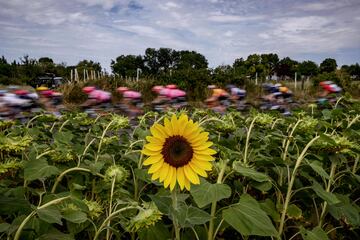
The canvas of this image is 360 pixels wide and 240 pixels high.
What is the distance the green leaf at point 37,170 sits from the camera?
136cm

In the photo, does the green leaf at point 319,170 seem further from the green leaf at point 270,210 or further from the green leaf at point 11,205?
the green leaf at point 11,205

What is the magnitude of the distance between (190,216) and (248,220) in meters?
0.18

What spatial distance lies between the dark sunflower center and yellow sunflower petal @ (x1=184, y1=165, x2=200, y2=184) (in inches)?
0.7

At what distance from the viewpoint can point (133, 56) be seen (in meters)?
65.2

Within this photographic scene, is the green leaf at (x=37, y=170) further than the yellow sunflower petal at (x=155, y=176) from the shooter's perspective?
Yes

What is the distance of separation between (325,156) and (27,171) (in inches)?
49.9

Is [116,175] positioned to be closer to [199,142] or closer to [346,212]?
[199,142]

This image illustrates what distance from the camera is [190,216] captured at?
121 cm

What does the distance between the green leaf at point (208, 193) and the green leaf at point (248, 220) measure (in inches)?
2.5

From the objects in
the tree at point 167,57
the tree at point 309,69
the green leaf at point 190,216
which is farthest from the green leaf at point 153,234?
the tree at point 167,57

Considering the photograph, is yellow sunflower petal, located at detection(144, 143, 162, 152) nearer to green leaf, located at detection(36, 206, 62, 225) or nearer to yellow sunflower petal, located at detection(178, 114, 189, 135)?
yellow sunflower petal, located at detection(178, 114, 189, 135)

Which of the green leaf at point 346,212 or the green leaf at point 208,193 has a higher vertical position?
the green leaf at point 208,193

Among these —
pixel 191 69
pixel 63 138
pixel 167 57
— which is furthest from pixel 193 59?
pixel 63 138

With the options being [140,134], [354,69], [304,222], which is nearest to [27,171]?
[140,134]
